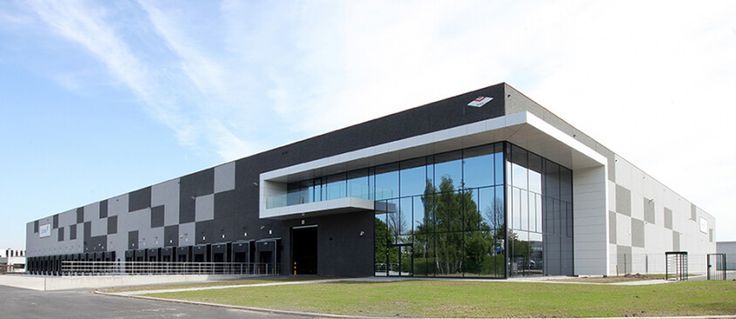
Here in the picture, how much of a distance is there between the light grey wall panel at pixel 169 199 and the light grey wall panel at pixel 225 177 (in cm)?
690

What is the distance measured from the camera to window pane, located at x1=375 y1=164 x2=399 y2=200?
31.8m

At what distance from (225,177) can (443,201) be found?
20071 mm

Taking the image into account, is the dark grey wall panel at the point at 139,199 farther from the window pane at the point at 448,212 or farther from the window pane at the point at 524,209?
the window pane at the point at 524,209

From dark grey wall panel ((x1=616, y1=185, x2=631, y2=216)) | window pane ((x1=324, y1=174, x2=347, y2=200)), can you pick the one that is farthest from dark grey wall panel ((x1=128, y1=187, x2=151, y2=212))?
dark grey wall panel ((x1=616, y1=185, x2=631, y2=216))

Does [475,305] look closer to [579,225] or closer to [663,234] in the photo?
[579,225]

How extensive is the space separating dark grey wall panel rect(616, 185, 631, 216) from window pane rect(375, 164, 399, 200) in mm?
14090

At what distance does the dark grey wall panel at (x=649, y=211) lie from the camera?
4303cm

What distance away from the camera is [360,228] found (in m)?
33.4

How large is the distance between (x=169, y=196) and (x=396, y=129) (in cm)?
2732

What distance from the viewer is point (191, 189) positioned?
4825 centimetres

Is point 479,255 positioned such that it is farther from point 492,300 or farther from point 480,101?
point 492,300

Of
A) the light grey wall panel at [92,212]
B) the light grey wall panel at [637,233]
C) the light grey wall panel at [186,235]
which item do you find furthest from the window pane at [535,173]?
the light grey wall panel at [92,212]

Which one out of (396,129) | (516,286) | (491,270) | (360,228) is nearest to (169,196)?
(360,228)

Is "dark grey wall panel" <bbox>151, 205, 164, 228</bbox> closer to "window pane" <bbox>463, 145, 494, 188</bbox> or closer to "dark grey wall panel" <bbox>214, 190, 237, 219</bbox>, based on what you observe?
"dark grey wall panel" <bbox>214, 190, 237, 219</bbox>
